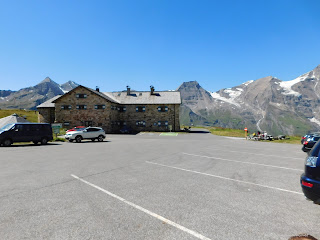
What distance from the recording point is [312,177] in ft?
13.6

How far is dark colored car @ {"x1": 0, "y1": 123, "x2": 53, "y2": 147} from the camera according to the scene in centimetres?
1856

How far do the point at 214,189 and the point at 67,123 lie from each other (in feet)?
148

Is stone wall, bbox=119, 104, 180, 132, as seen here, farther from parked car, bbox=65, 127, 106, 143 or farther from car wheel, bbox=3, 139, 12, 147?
car wheel, bbox=3, 139, 12, 147

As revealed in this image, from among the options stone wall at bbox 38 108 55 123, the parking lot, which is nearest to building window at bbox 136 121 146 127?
stone wall at bbox 38 108 55 123

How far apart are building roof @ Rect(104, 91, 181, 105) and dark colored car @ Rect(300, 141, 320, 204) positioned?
43143mm

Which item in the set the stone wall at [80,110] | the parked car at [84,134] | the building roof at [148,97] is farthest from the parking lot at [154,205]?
the building roof at [148,97]

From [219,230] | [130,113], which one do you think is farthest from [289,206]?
[130,113]

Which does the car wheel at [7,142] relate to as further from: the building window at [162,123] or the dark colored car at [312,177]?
the building window at [162,123]

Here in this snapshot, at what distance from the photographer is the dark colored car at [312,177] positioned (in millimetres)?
4035

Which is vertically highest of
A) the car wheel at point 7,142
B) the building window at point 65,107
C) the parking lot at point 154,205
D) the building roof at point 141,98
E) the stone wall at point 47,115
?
the building roof at point 141,98

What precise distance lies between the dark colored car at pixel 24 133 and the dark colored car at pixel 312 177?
22360mm

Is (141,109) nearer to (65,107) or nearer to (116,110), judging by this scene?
(116,110)

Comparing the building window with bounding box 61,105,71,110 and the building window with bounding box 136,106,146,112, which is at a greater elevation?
the building window with bounding box 61,105,71,110

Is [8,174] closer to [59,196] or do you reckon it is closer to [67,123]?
[59,196]
